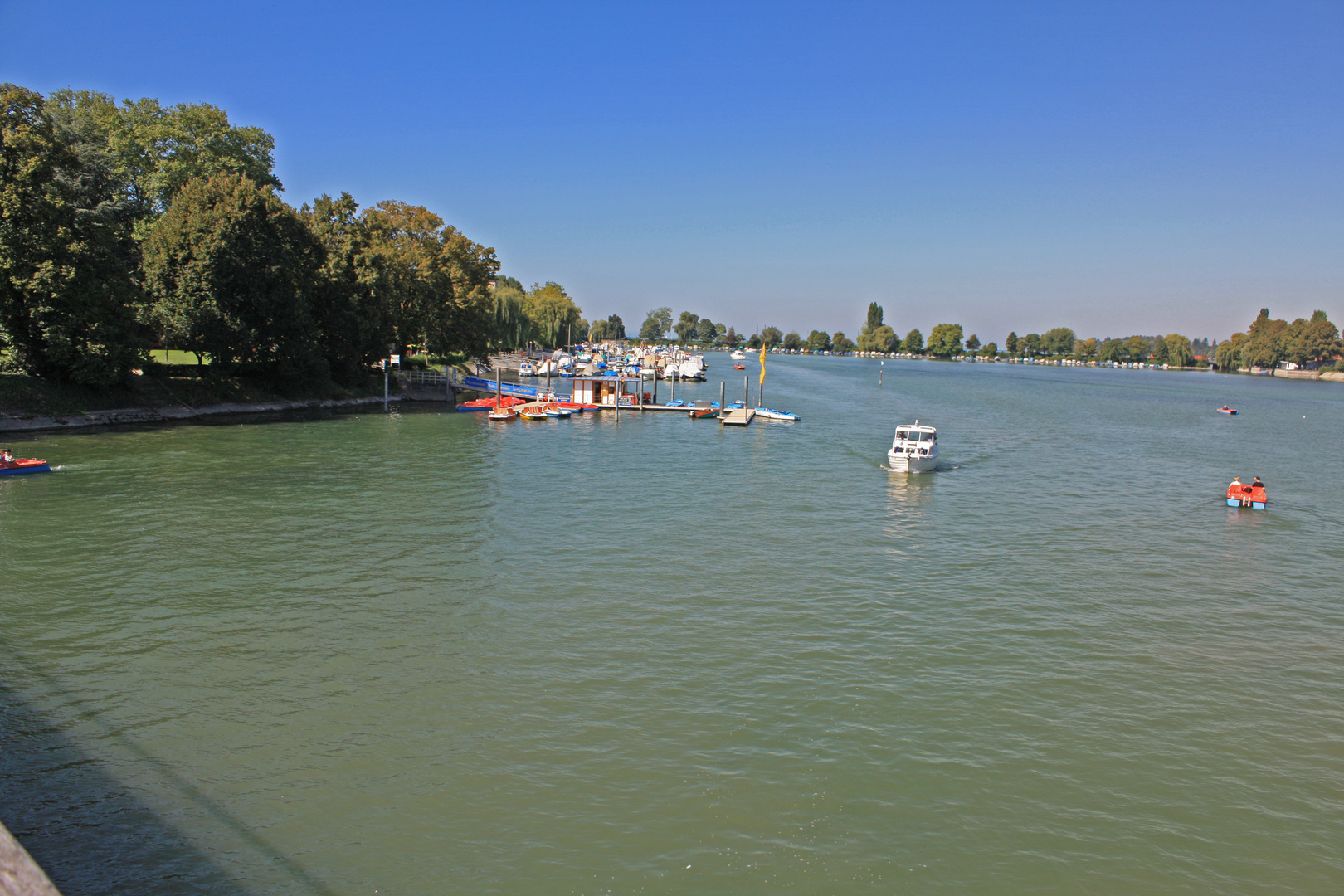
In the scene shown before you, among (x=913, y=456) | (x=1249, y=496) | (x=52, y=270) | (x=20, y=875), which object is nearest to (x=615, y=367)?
(x=913, y=456)

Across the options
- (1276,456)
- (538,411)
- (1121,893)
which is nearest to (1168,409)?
(1276,456)

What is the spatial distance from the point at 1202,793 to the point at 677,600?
11966mm

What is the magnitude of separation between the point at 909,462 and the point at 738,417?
23037 mm

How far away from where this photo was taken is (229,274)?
5103 centimetres

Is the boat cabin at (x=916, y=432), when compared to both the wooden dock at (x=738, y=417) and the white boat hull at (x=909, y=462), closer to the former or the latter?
the white boat hull at (x=909, y=462)

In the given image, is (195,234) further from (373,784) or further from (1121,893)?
(1121,893)

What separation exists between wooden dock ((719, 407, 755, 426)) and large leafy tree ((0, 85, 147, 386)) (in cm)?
3973

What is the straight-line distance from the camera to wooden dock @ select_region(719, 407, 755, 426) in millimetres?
63406

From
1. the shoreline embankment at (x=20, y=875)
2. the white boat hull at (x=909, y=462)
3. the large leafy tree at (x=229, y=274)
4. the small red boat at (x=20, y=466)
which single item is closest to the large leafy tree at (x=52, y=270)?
the large leafy tree at (x=229, y=274)

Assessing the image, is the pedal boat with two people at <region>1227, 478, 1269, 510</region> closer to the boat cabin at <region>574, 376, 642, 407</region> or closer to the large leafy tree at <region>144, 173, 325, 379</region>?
the boat cabin at <region>574, 376, 642, 407</region>

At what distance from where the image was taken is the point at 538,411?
210ft

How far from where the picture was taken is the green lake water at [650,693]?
11.1m

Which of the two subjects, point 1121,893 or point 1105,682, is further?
point 1105,682

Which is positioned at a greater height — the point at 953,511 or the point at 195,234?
the point at 195,234
